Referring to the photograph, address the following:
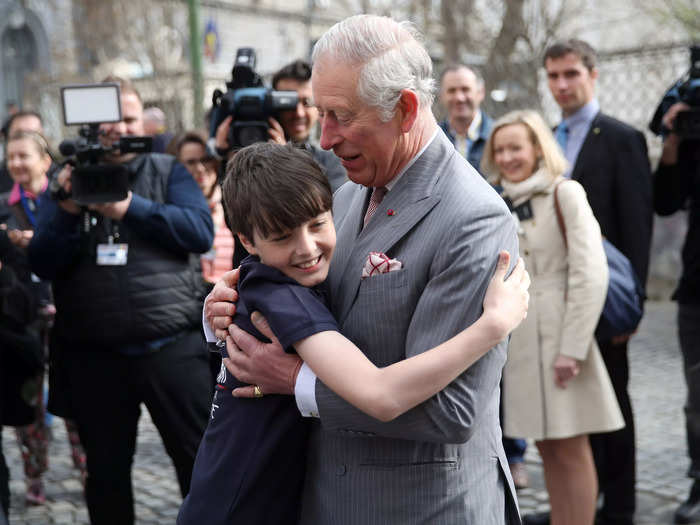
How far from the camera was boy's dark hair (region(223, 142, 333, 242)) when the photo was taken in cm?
188

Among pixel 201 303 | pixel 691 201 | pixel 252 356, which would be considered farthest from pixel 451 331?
pixel 691 201

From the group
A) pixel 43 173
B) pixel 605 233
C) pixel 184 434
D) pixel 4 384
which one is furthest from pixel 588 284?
pixel 43 173

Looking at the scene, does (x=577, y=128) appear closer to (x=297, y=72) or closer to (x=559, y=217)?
(x=559, y=217)

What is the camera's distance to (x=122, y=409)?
3.54m

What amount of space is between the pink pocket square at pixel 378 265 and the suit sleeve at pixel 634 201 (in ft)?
8.71

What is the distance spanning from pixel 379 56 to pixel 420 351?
0.62 m

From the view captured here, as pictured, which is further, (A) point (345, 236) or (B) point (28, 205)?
(B) point (28, 205)

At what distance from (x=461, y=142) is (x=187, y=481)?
285cm

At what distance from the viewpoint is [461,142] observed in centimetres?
546

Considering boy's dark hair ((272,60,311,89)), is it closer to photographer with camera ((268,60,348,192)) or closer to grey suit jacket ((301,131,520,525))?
photographer with camera ((268,60,348,192))

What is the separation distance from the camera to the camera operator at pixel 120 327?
346cm

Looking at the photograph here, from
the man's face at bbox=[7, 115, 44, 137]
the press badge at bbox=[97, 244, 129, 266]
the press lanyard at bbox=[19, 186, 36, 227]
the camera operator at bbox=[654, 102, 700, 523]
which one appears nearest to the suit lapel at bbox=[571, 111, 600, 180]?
the camera operator at bbox=[654, 102, 700, 523]

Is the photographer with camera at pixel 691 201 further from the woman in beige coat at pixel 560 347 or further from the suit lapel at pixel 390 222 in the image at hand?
the suit lapel at pixel 390 222

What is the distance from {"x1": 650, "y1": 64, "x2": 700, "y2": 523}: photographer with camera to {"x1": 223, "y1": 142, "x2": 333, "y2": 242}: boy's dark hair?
2.87m
